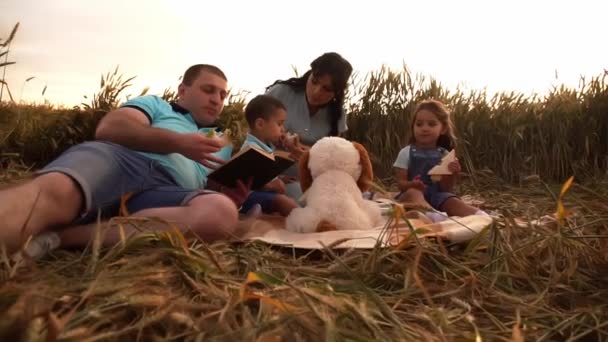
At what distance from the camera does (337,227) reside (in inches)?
85.5

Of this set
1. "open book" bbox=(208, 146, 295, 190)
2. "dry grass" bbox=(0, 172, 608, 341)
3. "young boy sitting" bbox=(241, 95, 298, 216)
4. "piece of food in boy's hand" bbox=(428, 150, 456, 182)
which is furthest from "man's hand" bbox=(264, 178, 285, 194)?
"dry grass" bbox=(0, 172, 608, 341)

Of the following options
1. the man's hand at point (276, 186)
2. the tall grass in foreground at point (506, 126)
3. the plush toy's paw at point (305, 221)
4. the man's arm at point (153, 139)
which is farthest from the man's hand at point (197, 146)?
the tall grass in foreground at point (506, 126)

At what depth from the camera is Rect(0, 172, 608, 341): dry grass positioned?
0.92 metres

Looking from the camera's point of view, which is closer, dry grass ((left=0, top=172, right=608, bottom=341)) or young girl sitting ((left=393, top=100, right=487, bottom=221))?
dry grass ((left=0, top=172, right=608, bottom=341))

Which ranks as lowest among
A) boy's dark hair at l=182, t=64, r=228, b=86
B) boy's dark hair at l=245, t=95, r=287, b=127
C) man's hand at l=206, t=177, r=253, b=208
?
man's hand at l=206, t=177, r=253, b=208

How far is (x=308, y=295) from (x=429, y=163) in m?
2.48

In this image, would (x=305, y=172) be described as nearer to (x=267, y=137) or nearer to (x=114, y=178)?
(x=267, y=137)

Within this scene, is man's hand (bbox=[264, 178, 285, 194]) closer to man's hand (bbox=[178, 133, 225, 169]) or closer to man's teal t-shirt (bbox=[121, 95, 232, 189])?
man's teal t-shirt (bbox=[121, 95, 232, 189])

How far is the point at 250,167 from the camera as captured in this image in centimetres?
221

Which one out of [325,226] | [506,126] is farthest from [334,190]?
[506,126]

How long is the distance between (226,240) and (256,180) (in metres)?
0.53

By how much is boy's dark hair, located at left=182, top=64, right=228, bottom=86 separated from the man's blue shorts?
0.52 meters

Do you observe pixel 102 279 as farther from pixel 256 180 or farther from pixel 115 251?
pixel 256 180

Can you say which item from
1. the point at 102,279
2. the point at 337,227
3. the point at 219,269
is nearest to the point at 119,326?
the point at 102,279
